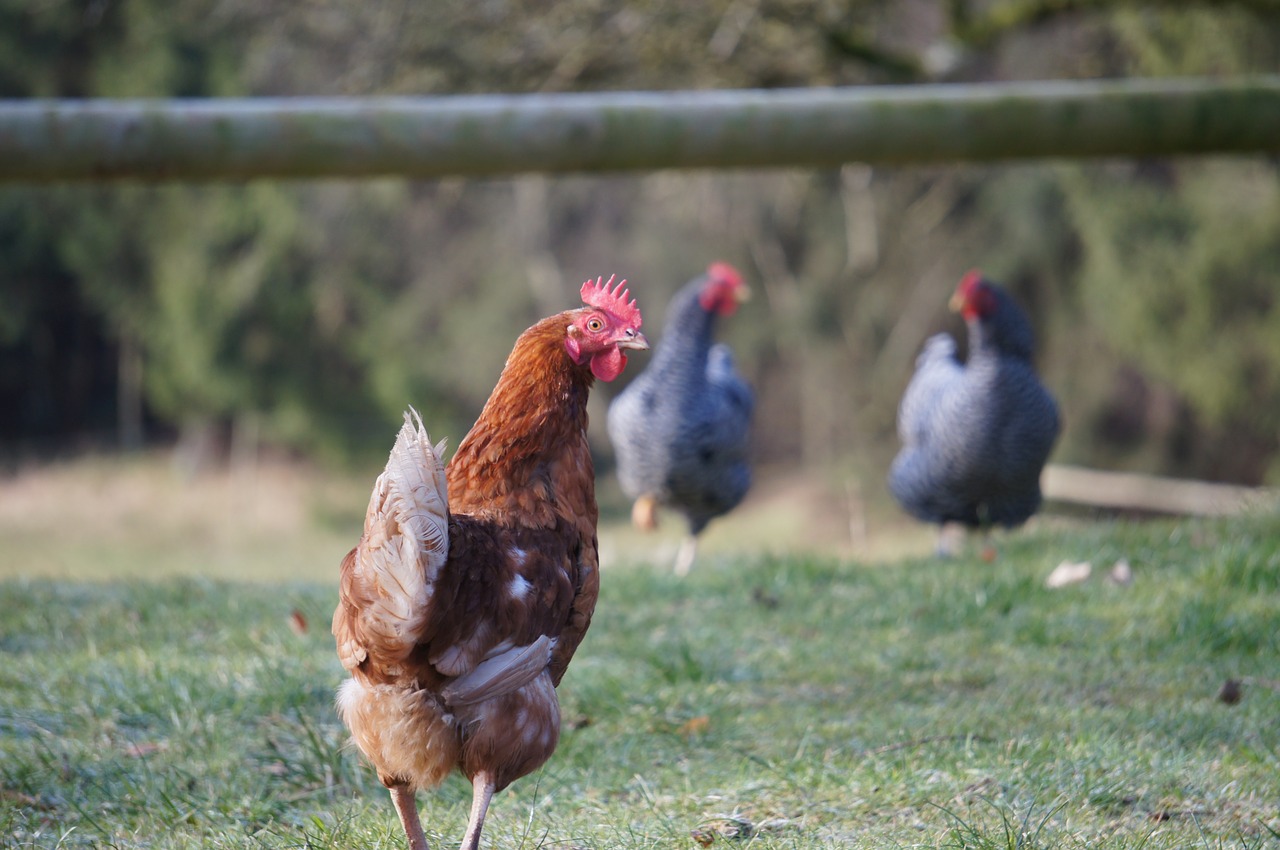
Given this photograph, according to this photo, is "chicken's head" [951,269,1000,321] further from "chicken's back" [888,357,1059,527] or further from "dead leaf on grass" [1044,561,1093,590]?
"dead leaf on grass" [1044,561,1093,590]

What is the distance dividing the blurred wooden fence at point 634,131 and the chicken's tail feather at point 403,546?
2.65m

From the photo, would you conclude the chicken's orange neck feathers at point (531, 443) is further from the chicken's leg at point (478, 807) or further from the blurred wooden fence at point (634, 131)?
the blurred wooden fence at point (634, 131)

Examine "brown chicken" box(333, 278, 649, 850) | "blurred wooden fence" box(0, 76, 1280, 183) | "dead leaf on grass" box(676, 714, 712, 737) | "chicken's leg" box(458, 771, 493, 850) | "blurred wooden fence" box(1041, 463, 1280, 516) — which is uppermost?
"blurred wooden fence" box(0, 76, 1280, 183)

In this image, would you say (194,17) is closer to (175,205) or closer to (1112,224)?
(175,205)

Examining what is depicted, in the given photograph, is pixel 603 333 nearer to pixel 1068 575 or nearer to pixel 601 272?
pixel 1068 575

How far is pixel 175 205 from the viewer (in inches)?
680

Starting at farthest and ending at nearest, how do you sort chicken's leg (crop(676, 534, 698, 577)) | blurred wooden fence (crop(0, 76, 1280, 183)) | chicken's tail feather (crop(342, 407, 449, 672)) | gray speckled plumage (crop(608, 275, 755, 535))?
gray speckled plumage (crop(608, 275, 755, 535)) < chicken's leg (crop(676, 534, 698, 577)) < blurred wooden fence (crop(0, 76, 1280, 183)) < chicken's tail feather (crop(342, 407, 449, 672))

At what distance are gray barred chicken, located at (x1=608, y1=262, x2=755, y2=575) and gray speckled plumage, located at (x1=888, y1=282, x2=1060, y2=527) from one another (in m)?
1.00

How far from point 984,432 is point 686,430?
163 cm

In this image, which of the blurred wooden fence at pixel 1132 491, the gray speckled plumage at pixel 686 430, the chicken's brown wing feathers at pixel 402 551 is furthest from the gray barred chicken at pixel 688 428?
the blurred wooden fence at pixel 1132 491

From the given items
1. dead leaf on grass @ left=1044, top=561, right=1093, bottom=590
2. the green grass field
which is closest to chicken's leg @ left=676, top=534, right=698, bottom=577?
the green grass field

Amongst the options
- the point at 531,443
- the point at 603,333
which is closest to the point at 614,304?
the point at 603,333

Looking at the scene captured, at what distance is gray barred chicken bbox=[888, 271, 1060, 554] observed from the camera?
6270 mm

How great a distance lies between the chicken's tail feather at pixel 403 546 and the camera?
2457 mm
